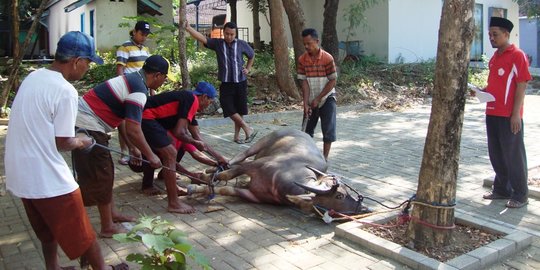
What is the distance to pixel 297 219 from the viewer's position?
5242mm

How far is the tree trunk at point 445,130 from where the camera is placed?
4.06m

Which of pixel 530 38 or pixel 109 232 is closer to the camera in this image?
pixel 109 232

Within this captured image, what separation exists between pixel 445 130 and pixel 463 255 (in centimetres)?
98

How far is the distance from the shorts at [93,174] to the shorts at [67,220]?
113 cm

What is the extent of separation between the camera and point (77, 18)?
23.3 meters

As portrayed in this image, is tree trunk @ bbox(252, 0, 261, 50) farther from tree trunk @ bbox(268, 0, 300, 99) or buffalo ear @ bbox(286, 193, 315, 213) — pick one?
buffalo ear @ bbox(286, 193, 315, 213)

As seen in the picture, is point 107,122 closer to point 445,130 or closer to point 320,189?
point 320,189

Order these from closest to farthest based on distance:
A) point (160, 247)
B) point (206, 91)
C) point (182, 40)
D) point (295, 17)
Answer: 1. point (160, 247)
2. point (206, 91)
3. point (182, 40)
4. point (295, 17)

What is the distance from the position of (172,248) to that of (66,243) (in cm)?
65

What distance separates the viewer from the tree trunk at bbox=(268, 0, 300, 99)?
12.9m

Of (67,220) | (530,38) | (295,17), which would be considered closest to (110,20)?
(295,17)

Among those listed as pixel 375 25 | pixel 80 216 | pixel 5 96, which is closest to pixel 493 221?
pixel 80 216

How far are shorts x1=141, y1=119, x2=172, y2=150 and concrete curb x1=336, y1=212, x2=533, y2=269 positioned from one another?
1.98 m

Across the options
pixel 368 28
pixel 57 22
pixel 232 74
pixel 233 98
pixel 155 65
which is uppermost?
pixel 57 22
